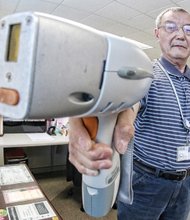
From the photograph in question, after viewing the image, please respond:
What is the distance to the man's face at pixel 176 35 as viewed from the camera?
3.75 feet

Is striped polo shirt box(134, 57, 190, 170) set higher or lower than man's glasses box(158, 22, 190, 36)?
lower

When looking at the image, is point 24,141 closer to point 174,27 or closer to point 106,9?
point 174,27

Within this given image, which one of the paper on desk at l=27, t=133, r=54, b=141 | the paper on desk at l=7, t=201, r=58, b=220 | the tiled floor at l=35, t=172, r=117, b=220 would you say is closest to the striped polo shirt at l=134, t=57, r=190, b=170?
the paper on desk at l=7, t=201, r=58, b=220

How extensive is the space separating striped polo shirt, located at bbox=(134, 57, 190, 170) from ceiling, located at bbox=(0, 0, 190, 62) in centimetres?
252

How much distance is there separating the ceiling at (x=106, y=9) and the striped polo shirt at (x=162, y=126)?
8.27 ft

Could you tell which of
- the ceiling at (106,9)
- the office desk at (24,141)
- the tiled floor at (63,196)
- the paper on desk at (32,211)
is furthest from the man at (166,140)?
the ceiling at (106,9)

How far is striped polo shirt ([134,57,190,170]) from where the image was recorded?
3.56ft

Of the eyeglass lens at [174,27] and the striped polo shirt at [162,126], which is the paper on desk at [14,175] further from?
the eyeglass lens at [174,27]

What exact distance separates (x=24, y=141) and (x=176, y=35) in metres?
1.93

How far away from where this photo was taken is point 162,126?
3.57 ft

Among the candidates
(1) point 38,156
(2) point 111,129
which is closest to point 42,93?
→ (2) point 111,129

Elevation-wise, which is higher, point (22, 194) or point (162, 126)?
point (162, 126)

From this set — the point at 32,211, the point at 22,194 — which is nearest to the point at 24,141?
the point at 22,194

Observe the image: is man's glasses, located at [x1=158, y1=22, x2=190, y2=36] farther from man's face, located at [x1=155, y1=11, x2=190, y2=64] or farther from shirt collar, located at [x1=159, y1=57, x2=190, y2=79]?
shirt collar, located at [x1=159, y1=57, x2=190, y2=79]
